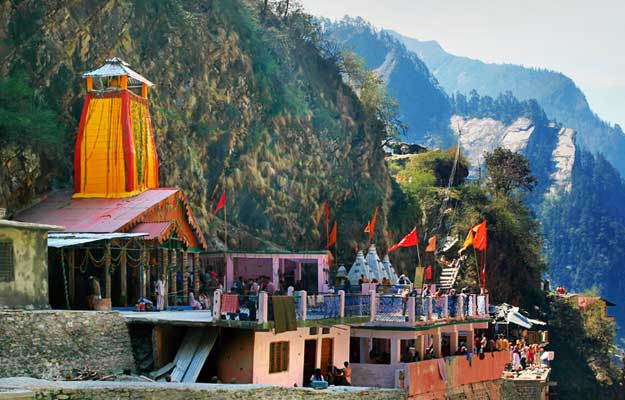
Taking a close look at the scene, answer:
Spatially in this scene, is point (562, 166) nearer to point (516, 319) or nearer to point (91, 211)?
point (516, 319)

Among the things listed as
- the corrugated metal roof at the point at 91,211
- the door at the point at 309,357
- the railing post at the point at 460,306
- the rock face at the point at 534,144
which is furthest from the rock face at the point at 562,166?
the door at the point at 309,357

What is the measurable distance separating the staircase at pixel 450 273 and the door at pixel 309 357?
28980 millimetres

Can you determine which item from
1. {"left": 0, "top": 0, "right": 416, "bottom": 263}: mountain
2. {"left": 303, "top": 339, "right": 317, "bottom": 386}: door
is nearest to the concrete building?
{"left": 303, "top": 339, "right": 317, "bottom": 386}: door

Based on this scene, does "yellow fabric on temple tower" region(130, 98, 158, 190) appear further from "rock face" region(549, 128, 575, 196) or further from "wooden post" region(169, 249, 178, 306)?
"rock face" region(549, 128, 575, 196)

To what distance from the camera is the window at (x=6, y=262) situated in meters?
29.1

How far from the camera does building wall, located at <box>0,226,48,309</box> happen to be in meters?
29.2

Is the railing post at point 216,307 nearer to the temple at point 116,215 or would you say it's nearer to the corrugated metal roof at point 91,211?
the temple at point 116,215

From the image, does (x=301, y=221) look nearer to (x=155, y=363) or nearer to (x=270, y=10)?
(x=270, y=10)

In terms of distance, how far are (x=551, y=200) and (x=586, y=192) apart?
5.06 meters

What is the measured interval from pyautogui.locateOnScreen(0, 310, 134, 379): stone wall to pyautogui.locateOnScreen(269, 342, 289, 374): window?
3.77 meters

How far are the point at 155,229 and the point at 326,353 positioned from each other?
603 centimetres

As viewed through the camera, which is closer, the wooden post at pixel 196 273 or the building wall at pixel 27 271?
the building wall at pixel 27 271

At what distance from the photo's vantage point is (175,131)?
48.5 m

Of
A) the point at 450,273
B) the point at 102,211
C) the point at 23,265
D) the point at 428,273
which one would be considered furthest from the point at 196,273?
the point at 450,273
